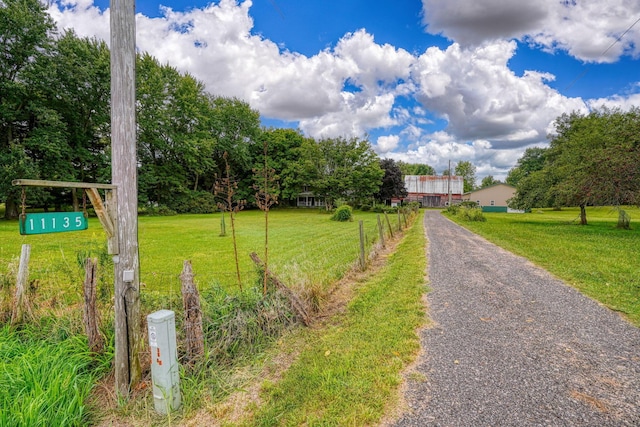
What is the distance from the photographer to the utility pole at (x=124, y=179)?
2350 mm

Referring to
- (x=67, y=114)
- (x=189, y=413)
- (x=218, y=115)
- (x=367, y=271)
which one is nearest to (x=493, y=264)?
(x=367, y=271)

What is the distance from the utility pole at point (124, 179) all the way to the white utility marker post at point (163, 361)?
36cm

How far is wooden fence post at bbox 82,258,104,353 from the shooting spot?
2643 mm

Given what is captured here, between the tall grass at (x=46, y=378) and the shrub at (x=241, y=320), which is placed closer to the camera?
the tall grass at (x=46, y=378)

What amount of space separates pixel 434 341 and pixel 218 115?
1478 inches

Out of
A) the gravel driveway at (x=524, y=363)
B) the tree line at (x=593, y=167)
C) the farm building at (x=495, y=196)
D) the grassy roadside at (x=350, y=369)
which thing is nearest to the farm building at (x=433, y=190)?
the farm building at (x=495, y=196)

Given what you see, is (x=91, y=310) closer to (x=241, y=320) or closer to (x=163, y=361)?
(x=163, y=361)

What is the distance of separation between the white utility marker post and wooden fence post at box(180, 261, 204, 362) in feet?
1.00

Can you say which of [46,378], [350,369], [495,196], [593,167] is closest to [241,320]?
[350,369]

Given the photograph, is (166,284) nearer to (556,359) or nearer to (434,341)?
(434,341)

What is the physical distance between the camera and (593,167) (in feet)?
43.2

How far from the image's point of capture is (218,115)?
3584cm

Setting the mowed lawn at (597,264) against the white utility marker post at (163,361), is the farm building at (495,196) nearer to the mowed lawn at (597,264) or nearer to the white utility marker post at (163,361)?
the mowed lawn at (597,264)

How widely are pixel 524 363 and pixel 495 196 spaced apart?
51.4m
